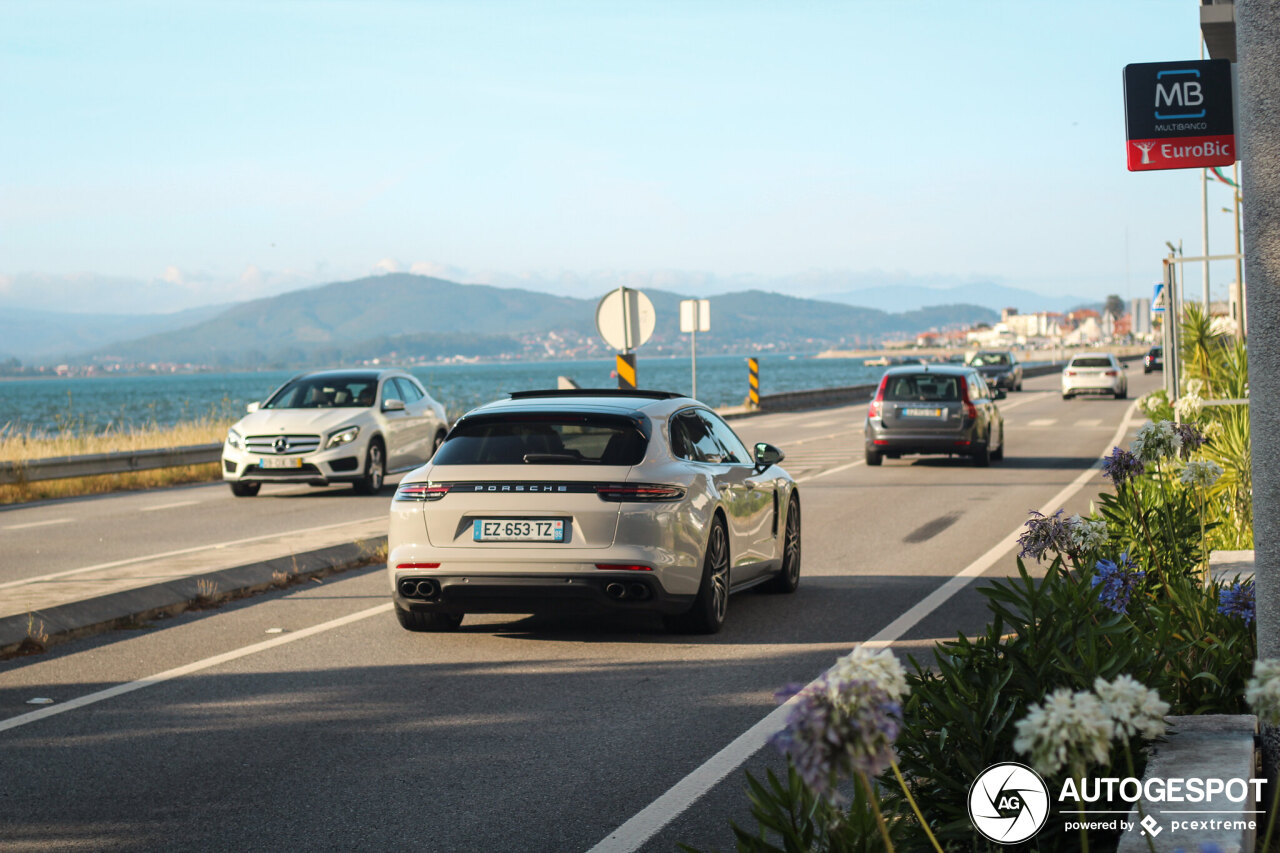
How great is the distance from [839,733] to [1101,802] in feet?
5.16

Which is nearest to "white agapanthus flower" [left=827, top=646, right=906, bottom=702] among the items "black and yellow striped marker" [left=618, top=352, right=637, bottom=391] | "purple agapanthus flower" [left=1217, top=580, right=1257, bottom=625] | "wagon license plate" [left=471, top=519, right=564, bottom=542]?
"purple agapanthus flower" [left=1217, top=580, right=1257, bottom=625]

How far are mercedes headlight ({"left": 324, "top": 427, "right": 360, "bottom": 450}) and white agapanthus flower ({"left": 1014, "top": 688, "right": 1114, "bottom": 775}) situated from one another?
17106 millimetres

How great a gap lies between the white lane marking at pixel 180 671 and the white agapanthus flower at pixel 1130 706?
563cm

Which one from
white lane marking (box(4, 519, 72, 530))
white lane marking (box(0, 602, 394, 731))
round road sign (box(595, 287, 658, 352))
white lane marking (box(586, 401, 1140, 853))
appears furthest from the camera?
round road sign (box(595, 287, 658, 352))

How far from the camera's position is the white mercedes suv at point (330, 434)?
18891 millimetres

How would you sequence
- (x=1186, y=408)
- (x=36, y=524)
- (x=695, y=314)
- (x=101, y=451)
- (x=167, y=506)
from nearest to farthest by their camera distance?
(x=1186, y=408) → (x=36, y=524) → (x=167, y=506) → (x=101, y=451) → (x=695, y=314)

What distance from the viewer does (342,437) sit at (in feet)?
62.8

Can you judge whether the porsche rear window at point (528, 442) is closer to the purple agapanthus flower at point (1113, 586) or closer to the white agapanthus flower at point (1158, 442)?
the white agapanthus flower at point (1158, 442)

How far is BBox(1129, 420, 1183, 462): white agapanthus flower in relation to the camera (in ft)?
22.5

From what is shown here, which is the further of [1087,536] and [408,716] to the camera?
[408,716]

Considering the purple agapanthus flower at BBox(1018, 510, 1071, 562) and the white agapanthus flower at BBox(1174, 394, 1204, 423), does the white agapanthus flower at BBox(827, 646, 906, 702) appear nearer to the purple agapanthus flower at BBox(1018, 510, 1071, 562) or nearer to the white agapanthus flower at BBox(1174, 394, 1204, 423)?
the purple agapanthus flower at BBox(1018, 510, 1071, 562)

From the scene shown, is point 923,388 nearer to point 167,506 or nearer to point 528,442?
point 167,506

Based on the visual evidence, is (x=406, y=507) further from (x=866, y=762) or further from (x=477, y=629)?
(x=866, y=762)

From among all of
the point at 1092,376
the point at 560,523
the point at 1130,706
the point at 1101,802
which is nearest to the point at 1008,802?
the point at 1101,802
